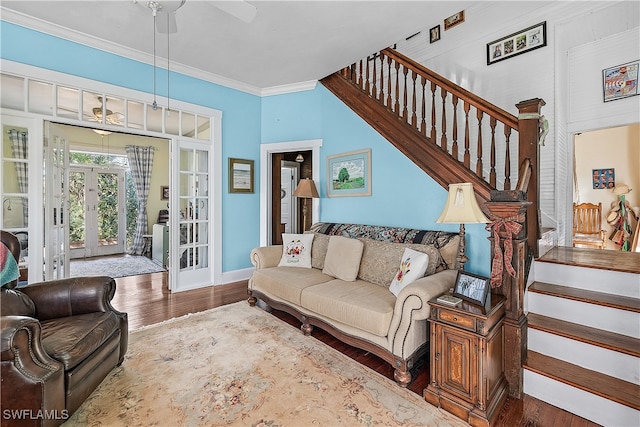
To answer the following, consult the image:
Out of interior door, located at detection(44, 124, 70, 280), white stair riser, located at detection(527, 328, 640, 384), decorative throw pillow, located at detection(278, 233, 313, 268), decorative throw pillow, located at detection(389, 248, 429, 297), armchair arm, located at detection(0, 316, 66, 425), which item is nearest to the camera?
armchair arm, located at detection(0, 316, 66, 425)

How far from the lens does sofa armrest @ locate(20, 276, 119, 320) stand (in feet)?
6.56

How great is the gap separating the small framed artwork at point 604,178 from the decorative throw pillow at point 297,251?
188 inches

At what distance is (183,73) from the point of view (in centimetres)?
398

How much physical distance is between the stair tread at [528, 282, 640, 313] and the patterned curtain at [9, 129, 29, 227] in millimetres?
4743

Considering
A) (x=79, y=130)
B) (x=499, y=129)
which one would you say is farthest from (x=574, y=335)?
(x=79, y=130)

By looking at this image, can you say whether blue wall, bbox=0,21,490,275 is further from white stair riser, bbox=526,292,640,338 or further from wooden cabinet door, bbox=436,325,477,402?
wooden cabinet door, bbox=436,325,477,402

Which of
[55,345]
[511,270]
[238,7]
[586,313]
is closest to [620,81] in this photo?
[586,313]

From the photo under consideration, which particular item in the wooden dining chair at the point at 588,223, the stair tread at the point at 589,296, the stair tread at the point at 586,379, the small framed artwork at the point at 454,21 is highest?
the small framed artwork at the point at 454,21

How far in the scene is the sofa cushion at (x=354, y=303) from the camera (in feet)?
7.05

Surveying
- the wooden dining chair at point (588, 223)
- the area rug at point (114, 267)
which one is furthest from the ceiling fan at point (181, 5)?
the wooden dining chair at point (588, 223)

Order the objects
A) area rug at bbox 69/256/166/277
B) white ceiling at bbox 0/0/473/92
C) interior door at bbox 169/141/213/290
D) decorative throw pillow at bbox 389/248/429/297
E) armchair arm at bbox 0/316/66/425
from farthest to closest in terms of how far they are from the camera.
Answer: area rug at bbox 69/256/166/277 → interior door at bbox 169/141/213/290 → white ceiling at bbox 0/0/473/92 → decorative throw pillow at bbox 389/248/429/297 → armchair arm at bbox 0/316/66/425

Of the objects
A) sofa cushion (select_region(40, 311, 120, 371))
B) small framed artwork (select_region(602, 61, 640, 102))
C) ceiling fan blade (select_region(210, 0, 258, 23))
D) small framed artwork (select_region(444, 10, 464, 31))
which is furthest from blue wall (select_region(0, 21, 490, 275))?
sofa cushion (select_region(40, 311, 120, 371))

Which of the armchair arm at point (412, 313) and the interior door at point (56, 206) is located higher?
the interior door at point (56, 206)

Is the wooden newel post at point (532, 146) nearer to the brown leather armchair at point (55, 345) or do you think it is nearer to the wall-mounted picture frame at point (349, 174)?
the wall-mounted picture frame at point (349, 174)
